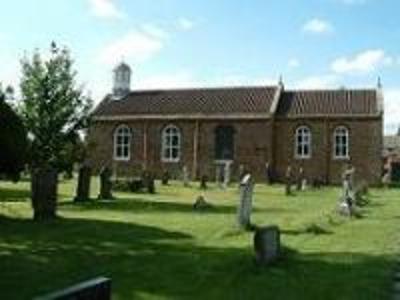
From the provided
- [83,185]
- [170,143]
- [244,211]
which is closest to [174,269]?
[244,211]

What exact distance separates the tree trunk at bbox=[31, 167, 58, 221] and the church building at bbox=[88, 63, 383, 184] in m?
36.1

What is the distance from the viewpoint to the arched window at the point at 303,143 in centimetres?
5966

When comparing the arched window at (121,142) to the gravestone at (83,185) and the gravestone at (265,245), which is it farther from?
the gravestone at (265,245)

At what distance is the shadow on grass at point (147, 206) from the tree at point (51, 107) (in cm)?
545

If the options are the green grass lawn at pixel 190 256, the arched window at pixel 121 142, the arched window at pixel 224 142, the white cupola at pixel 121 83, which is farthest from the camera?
the white cupola at pixel 121 83

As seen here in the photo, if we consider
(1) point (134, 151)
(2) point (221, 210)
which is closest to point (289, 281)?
(2) point (221, 210)

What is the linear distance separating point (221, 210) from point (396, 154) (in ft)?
217

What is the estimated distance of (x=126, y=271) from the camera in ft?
41.4

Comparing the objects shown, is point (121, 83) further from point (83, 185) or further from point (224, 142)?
point (83, 185)

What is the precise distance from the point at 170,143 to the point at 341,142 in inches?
500

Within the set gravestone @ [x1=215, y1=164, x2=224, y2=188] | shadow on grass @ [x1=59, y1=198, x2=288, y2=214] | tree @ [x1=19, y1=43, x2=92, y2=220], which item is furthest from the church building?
shadow on grass @ [x1=59, y1=198, x2=288, y2=214]

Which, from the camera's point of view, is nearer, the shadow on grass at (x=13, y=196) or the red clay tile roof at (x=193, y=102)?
the shadow on grass at (x=13, y=196)

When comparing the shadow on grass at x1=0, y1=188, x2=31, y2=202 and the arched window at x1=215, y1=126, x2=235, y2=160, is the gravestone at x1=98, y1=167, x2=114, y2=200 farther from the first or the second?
the arched window at x1=215, y1=126, x2=235, y2=160

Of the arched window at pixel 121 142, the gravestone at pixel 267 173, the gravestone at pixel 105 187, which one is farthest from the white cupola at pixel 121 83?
the gravestone at pixel 105 187
